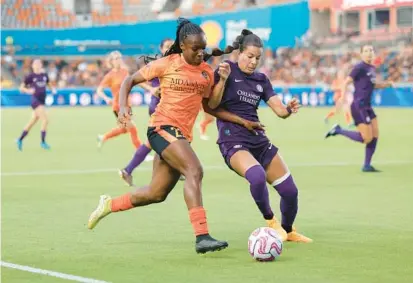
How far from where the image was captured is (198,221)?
31.9 ft

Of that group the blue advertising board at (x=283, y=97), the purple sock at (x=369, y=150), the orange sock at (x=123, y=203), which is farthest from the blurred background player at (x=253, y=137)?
the blue advertising board at (x=283, y=97)

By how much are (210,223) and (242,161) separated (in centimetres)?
205

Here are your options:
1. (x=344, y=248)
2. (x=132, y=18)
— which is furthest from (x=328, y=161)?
(x=132, y=18)

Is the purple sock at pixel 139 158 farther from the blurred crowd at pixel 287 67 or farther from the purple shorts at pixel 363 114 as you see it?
the blurred crowd at pixel 287 67

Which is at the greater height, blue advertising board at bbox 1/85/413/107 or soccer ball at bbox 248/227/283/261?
soccer ball at bbox 248/227/283/261

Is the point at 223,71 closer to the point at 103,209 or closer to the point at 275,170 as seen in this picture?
the point at 275,170

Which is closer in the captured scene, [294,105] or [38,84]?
[294,105]

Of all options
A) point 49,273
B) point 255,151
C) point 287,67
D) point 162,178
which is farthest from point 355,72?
point 287,67

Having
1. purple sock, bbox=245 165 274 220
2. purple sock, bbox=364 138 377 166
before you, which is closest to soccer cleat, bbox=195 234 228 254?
purple sock, bbox=245 165 274 220

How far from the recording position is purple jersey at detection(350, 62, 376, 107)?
19172 millimetres

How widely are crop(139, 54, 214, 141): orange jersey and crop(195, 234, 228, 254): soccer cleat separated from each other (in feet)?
3.52

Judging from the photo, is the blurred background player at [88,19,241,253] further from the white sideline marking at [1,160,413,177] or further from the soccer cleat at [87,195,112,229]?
the white sideline marking at [1,160,413,177]

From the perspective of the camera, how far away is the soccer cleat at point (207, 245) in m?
9.58

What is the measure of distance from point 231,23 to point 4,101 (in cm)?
1129
